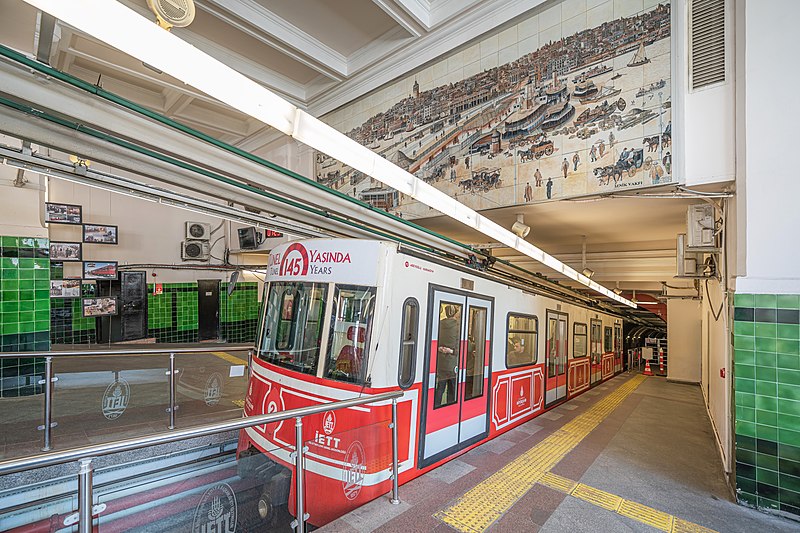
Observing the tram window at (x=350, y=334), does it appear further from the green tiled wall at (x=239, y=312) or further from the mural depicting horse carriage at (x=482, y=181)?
the green tiled wall at (x=239, y=312)

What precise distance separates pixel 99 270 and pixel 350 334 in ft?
30.7

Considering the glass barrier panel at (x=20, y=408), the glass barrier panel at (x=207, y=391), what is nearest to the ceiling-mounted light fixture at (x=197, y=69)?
the glass barrier panel at (x=207, y=391)

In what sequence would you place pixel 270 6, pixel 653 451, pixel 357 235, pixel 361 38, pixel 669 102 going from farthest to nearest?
1. pixel 361 38
2. pixel 270 6
3. pixel 357 235
4. pixel 653 451
5. pixel 669 102

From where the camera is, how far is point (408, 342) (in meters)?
3.34

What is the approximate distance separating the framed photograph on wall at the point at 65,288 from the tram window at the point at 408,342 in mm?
9481

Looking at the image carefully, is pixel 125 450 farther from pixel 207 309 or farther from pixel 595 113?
pixel 207 309

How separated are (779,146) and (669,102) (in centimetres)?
128

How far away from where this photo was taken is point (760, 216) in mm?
3271

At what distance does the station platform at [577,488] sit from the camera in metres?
2.88

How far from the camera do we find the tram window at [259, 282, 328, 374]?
10.5ft

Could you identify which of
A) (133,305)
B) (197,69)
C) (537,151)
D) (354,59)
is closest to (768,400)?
(537,151)

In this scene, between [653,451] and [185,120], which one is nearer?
[653,451]

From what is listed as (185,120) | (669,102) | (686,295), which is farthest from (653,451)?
(185,120)

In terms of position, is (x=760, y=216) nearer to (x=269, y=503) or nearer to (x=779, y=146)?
(x=779, y=146)
